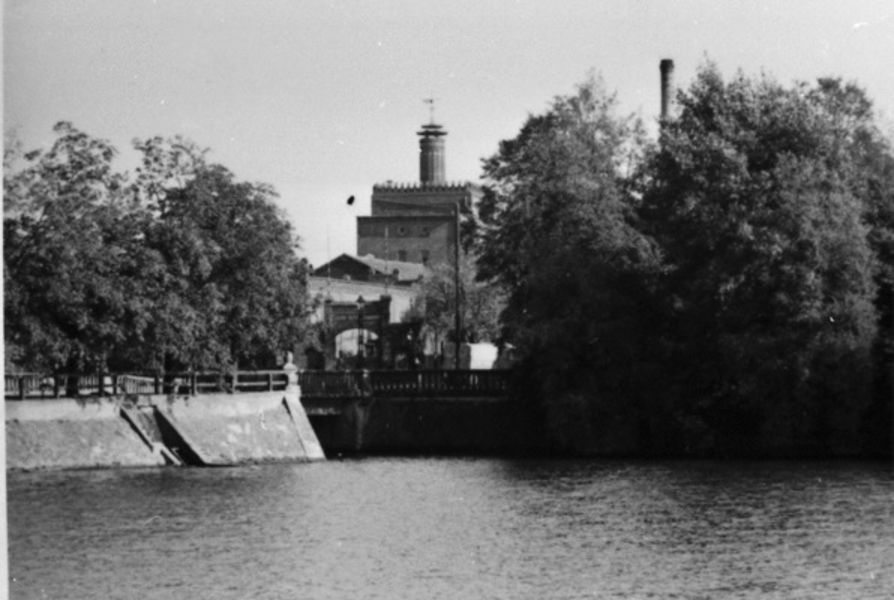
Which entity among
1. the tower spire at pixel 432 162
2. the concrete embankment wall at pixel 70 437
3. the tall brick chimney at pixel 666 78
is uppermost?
the tower spire at pixel 432 162

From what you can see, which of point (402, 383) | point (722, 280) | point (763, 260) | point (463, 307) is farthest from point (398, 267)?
point (763, 260)

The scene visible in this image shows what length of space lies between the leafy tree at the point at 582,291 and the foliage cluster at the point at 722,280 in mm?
69

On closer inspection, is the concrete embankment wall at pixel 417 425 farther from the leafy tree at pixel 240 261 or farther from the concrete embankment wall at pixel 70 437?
the concrete embankment wall at pixel 70 437

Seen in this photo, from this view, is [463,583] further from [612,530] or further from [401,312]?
[401,312]

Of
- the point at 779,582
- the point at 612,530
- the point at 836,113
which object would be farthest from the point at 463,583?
the point at 836,113

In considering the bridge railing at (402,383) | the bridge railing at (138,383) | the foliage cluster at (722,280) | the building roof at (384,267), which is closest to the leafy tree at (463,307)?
the building roof at (384,267)

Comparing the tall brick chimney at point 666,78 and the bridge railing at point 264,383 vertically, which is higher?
the tall brick chimney at point 666,78

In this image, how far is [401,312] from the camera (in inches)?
4719

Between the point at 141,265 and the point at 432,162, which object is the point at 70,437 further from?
the point at 432,162

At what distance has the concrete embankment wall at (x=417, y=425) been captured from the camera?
72375mm

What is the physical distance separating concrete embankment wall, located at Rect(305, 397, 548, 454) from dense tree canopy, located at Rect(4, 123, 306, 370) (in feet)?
17.7

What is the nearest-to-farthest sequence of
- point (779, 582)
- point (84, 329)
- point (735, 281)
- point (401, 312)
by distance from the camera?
point (779, 582) < point (84, 329) < point (735, 281) < point (401, 312)

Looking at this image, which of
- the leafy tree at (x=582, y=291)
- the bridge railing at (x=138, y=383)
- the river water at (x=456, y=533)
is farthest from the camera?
the leafy tree at (x=582, y=291)

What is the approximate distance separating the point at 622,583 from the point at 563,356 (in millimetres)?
33071
